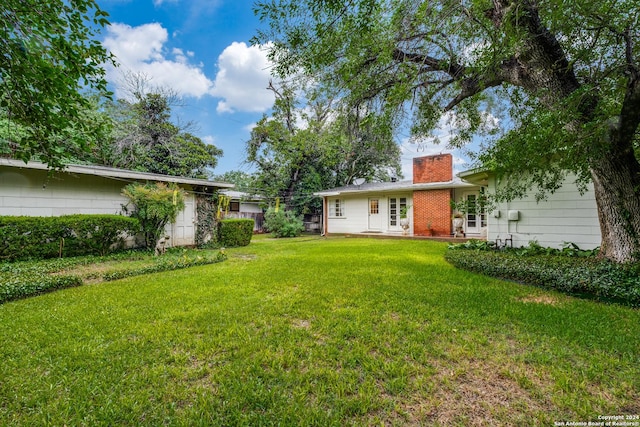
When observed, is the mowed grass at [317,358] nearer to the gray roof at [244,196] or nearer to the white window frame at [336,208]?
the white window frame at [336,208]

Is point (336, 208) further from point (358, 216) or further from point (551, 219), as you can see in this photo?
point (551, 219)

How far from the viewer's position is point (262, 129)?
804 inches

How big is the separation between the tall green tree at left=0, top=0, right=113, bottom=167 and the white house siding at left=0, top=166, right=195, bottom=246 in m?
6.93

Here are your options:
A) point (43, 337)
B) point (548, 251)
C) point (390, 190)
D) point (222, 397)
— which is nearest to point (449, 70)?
point (548, 251)

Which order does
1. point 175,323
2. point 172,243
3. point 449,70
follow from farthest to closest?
point 172,243, point 449,70, point 175,323

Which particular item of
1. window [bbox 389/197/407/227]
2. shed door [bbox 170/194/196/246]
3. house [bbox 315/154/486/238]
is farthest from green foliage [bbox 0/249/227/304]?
window [bbox 389/197/407/227]

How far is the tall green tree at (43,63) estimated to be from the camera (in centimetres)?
220

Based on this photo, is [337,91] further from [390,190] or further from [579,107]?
[390,190]

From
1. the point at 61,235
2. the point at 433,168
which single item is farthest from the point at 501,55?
the point at 61,235

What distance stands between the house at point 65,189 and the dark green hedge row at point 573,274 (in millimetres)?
10193

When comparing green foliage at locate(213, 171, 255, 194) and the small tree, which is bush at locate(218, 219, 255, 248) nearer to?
the small tree

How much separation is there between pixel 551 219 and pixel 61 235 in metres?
13.2

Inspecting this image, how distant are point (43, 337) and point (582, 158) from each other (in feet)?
24.1

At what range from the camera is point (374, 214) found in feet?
52.4
